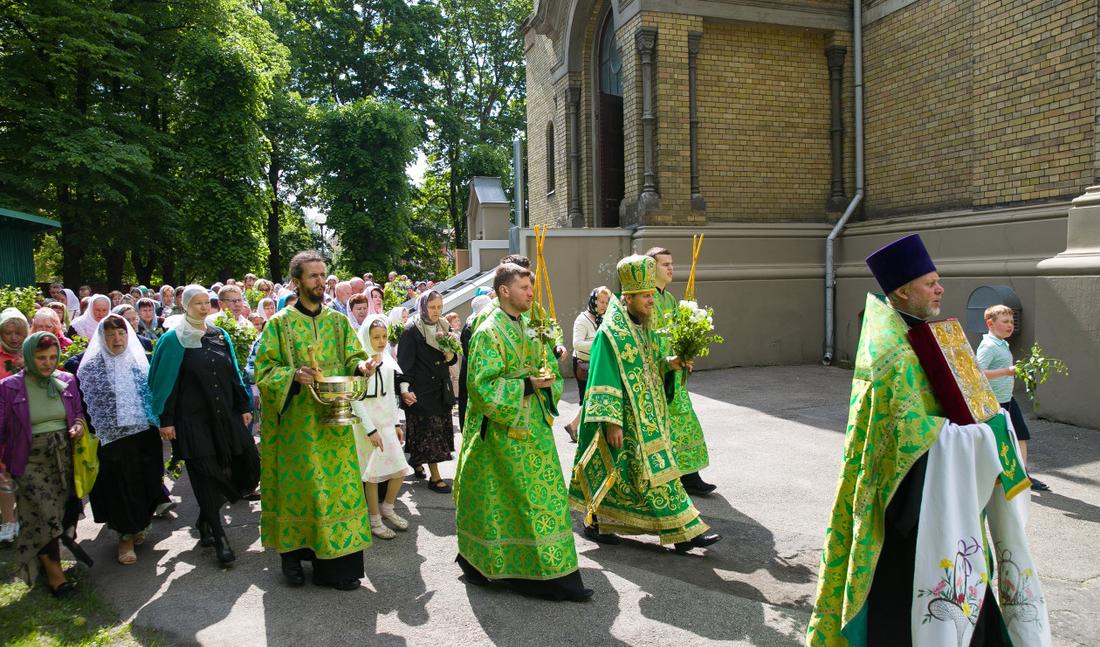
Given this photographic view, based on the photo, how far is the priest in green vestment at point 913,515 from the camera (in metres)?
3.02

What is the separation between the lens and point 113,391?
5594 mm

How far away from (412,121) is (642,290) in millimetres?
29002

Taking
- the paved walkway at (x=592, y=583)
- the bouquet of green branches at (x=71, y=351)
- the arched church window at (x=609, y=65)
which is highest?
the arched church window at (x=609, y=65)

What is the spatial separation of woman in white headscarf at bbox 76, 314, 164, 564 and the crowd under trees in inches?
662

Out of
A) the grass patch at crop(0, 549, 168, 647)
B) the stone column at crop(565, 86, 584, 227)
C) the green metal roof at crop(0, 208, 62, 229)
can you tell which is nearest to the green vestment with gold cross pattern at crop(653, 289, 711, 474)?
the grass patch at crop(0, 549, 168, 647)

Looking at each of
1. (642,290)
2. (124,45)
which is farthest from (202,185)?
(642,290)

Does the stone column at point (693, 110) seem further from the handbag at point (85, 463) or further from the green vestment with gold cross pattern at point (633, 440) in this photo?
the handbag at point (85, 463)

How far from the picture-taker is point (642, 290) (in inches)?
214

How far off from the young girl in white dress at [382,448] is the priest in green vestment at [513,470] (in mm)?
1587

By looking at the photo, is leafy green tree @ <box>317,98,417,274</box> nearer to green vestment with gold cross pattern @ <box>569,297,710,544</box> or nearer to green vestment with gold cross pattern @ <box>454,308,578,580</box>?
green vestment with gold cross pattern @ <box>569,297,710,544</box>

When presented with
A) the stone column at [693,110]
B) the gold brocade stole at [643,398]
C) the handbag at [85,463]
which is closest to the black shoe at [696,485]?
the gold brocade stole at [643,398]

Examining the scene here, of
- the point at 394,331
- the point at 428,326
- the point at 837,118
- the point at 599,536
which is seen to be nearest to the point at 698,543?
the point at 599,536

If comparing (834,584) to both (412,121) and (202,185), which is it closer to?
(202,185)

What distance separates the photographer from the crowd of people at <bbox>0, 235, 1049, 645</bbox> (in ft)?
10.3
